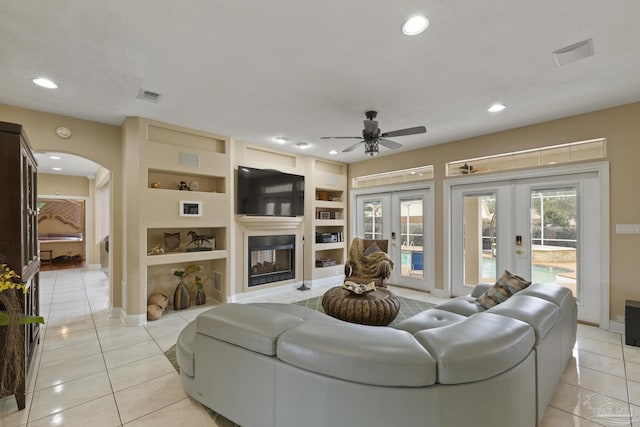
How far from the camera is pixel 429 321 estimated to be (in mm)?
2486

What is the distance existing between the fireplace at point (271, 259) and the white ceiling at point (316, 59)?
236 cm

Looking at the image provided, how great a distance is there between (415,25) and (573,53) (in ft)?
4.69

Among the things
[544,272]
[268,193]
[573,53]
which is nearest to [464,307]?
[544,272]

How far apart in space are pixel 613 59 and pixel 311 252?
4.88m

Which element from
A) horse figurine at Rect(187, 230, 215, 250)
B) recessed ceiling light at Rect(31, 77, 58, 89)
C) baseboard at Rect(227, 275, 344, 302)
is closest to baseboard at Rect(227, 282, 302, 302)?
baseboard at Rect(227, 275, 344, 302)

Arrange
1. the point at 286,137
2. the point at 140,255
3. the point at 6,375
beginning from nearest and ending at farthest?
the point at 6,375
the point at 140,255
the point at 286,137

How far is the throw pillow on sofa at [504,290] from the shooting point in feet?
9.34

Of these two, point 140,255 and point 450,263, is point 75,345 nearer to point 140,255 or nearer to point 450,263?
point 140,255

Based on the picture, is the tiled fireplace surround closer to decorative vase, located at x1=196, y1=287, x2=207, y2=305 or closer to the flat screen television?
the flat screen television

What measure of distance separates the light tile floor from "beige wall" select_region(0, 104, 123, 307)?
1.03 meters

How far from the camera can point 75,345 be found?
3.15 meters

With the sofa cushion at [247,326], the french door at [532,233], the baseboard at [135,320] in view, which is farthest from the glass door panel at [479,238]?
the baseboard at [135,320]

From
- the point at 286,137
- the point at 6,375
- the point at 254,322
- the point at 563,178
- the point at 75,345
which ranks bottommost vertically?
the point at 75,345

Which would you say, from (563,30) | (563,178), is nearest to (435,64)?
(563,30)
